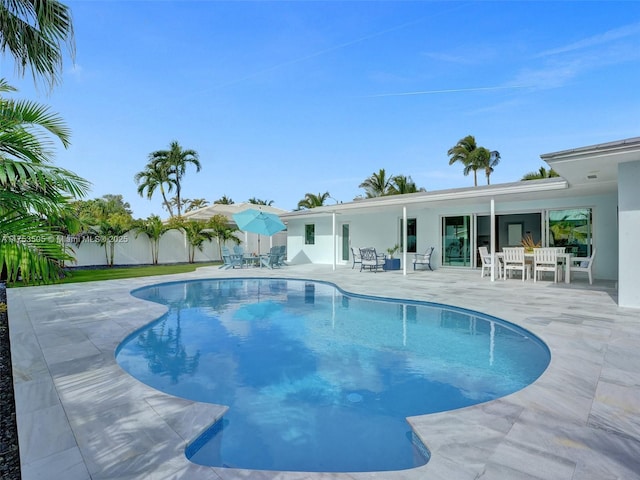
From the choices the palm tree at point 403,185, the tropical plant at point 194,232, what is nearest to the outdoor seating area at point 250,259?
the tropical plant at point 194,232

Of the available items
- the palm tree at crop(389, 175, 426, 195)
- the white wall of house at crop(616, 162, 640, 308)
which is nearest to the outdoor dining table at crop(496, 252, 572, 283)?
the white wall of house at crop(616, 162, 640, 308)

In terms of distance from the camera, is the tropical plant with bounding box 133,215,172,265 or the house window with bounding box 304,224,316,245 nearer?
the tropical plant with bounding box 133,215,172,265

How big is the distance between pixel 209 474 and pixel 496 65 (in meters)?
17.2

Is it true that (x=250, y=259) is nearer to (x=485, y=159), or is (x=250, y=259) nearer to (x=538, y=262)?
(x=538, y=262)

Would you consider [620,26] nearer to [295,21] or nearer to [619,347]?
[295,21]

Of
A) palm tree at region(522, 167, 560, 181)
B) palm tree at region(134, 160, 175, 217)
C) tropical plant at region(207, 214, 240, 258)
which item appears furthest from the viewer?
palm tree at region(134, 160, 175, 217)

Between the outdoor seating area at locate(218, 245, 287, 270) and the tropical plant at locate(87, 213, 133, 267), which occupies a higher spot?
the tropical plant at locate(87, 213, 133, 267)

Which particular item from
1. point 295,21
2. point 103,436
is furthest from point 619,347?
point 295,21

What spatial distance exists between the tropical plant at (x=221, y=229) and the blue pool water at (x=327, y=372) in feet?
48.2

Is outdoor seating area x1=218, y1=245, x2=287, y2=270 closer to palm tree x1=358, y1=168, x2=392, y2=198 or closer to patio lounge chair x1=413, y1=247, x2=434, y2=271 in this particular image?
patio lounge chair x1=413, y1=247, x2=434, y2=271

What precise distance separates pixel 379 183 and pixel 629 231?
2600 centimetres

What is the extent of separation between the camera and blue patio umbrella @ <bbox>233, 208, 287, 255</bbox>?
53.6 feet

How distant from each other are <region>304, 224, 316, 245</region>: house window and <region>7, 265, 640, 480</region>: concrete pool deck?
15160mm

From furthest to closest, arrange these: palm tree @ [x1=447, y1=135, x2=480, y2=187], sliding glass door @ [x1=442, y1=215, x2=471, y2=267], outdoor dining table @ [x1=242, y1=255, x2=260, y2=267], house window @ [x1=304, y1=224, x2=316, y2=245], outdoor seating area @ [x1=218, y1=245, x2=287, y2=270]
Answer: palm tree @ [x1=447, y1=135, x2=480, y2=187], house window @ [x1=304, y1=224, x2=316, y2=245], outdoor dining table @ [x1=242, y1=255, x2=260, y2=267], outdoor seating area @ [x1=218, y1=245, x2=287, y2=270], sliding glass door @ [x1=442, y1=215, x2=471, y2=267]
